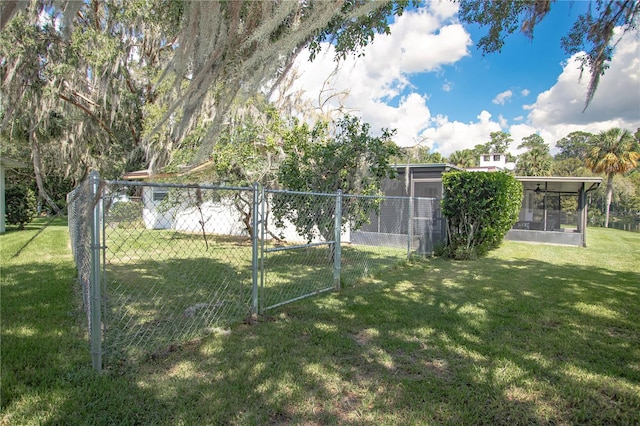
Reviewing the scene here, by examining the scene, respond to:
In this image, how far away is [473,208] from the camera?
9.62 metres

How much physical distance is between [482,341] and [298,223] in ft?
15.2

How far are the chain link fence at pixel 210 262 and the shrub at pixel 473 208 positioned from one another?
0.57 m

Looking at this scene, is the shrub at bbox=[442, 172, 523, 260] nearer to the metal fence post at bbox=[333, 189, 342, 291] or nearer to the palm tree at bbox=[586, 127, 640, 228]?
the metal fence post at bbox=[333, 189, 342, 291]

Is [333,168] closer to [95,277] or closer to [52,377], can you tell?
[95,277]

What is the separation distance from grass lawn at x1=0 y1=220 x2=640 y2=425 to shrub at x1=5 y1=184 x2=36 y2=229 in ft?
32.2

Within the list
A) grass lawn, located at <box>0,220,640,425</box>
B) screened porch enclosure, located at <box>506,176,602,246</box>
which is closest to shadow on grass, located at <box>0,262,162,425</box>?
grass lawn, located at <box>0,220,640,425</box>

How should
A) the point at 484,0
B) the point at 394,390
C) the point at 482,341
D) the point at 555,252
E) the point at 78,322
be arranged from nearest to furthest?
the point at 394,390, the point at 484,0, the point at 482,341, the point at 78,322, the point at 555,252

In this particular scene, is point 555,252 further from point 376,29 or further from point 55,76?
point 55,76

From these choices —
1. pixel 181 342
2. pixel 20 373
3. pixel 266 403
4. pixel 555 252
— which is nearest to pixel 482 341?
pixel 266 403

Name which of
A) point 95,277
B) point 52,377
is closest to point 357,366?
point 95,277

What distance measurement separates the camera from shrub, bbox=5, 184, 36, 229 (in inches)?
515

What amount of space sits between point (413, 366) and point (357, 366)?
47cm

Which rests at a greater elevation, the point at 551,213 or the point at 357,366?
the point at 551,213

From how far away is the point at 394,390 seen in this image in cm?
284
